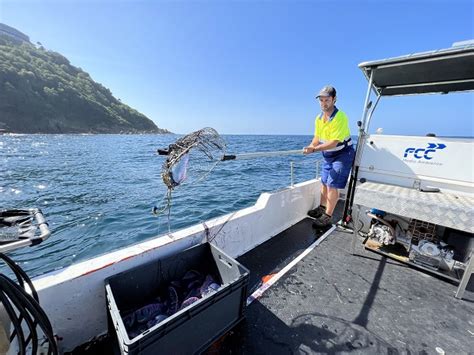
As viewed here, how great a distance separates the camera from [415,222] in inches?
103

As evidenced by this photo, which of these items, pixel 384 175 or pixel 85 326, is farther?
pixel 384 175

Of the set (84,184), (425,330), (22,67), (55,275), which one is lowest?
(84,184)

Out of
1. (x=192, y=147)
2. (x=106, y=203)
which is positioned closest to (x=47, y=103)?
(x=106, y=203)

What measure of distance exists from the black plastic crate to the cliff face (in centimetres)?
6141

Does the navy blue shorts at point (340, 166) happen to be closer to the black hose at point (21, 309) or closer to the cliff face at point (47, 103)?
the black hose at point (21, 309)

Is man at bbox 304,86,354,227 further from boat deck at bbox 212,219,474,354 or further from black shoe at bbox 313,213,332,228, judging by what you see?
boat deck at bbox 212,219,474,354

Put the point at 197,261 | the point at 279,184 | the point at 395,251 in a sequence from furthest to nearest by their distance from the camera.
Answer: the point at 279,184 < the point at 395,251 < the point at 197,261

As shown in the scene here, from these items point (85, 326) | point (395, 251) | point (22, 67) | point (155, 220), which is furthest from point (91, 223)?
point (22, 67)

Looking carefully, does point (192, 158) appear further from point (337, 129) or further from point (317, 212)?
point (317, 212)

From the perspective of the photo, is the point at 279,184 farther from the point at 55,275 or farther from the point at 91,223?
the point at 55,275

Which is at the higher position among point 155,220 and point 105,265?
point 105,265

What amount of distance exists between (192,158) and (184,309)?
4.84 feet

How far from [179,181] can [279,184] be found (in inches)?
295

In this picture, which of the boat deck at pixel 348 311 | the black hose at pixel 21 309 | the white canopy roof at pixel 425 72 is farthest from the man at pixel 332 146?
the black hose at pixel 21 309
